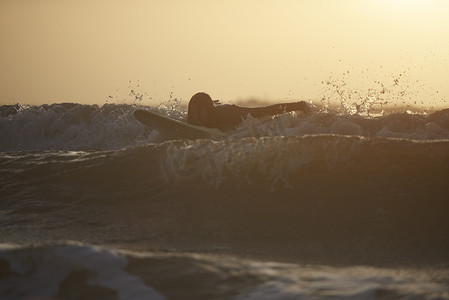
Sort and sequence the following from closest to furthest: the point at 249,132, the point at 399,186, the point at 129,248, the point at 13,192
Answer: the point at 129,248, the point at 399,186, the point at 13,192, the point at 249,132

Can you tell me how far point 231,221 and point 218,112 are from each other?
4.62 metres

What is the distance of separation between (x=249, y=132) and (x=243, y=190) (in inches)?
134

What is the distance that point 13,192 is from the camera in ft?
18.0

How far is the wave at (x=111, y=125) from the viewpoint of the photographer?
32.8 ft

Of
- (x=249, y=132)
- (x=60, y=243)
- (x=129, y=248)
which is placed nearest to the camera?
(x=60, y=243)

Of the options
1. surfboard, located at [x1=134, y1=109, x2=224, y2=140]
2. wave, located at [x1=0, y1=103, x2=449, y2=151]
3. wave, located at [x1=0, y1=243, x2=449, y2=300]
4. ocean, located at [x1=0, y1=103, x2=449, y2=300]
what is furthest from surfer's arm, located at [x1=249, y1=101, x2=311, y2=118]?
wave, located at [x1=0, y1=243, x2=449, y2=300]

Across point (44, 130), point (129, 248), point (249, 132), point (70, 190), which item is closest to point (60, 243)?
point (129, 248)

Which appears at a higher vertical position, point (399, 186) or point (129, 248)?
point (399, 186)

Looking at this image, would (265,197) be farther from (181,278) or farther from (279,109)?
(279,109)

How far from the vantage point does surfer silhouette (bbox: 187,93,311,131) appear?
27.9 feet

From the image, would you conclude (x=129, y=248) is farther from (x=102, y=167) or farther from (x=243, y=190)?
(x=102, y=167)

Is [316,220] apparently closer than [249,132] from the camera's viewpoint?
Yes

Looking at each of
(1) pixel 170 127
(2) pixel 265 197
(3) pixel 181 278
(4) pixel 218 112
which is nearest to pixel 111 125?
(4) pixel 218 112

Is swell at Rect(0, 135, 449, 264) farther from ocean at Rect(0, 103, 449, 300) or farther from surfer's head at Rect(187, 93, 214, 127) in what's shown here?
surfer's head at Rect(187, 93, 214, 127)
